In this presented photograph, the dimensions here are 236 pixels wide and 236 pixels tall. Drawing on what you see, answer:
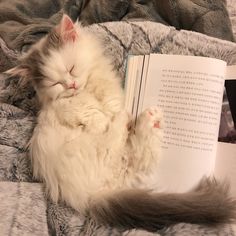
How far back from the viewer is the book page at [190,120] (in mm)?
1003

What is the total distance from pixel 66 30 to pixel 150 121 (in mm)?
361

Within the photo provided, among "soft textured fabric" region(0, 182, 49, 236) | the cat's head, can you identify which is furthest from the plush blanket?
the cat's head

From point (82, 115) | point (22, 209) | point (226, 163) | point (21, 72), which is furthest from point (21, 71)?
point (226, 163)

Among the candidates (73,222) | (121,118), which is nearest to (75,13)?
(121,118)

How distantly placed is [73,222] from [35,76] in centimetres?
43

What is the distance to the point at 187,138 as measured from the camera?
1.02 metres

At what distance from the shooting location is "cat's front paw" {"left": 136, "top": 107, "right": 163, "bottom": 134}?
994mm

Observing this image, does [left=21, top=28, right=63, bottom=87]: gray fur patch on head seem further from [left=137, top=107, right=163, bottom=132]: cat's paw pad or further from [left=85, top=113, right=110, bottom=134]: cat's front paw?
[left=137, top=107, right=163, bottom=132]: cat's paw pad

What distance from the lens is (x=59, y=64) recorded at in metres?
1.01

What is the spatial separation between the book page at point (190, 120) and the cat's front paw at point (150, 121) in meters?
0.04

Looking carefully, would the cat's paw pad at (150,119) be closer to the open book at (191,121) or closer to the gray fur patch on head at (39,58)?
the open book at (191,121)

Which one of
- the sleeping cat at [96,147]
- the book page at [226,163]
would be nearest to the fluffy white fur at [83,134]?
the sleeping cat at [96,147]

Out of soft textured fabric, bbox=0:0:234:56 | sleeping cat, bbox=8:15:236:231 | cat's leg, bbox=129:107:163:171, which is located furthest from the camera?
soft textured fabric, bbox=0:0:234:56

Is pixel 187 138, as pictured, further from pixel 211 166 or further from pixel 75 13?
pixel 75 13
